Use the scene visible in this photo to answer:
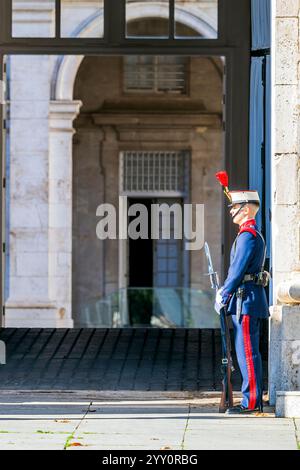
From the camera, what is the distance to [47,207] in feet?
81.5

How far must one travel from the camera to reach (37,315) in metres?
24.2

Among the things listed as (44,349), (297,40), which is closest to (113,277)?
(44,349)

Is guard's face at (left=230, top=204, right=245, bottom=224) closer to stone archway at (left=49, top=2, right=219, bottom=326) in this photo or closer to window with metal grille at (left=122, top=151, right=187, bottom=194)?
stone archway at (left=49, top=2, right=219, bottom=326)

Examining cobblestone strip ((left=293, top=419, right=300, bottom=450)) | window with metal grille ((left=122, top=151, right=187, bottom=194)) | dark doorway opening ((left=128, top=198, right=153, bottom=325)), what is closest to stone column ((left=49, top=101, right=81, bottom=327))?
dark doorway opening ((left=128, top=198, right=153, bottom=325))

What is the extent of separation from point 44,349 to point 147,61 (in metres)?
14.4

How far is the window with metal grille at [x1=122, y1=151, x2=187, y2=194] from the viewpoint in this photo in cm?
2883

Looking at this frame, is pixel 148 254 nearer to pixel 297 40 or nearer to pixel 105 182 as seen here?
pixel 105 182

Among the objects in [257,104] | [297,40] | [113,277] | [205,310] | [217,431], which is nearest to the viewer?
[217,431]

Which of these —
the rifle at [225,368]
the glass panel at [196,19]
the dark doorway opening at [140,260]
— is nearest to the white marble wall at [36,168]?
the glass panel at [196,19]

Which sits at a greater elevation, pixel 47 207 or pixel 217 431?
pixel 47 207

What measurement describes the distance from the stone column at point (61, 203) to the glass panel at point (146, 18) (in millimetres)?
3681

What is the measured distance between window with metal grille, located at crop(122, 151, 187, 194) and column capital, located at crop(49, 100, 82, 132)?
4.21 meters

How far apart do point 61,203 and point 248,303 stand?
1366 cm

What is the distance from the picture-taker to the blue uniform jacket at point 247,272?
11.6 meters
